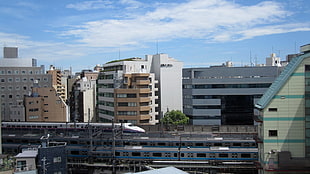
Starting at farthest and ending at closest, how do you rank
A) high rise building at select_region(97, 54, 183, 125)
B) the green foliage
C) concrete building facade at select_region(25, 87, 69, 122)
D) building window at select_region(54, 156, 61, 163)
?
concrete building facade at select_region(25, 87, 69, 122) → high rise building at select_region(97, 54, 183, 125) → the green foliage → building window at select_region(54, 156, 61, 163)

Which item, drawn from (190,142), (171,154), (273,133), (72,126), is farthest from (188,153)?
(72,126)

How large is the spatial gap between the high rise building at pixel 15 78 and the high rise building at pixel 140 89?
46.4 ft

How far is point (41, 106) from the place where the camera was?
50688 mm

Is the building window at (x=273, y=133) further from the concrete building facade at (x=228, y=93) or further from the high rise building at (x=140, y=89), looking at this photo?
the concrete building facade at (x=228, y=93)

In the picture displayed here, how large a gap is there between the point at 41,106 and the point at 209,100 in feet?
83.7

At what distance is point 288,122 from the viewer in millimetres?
20609

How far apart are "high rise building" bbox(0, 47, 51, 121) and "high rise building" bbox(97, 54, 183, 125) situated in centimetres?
1415

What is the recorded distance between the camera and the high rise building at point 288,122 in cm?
2039

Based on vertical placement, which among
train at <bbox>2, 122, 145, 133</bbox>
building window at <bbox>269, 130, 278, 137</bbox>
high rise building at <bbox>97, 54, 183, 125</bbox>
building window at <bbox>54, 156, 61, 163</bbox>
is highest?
high rise building at <bbox>97, 54, 183, 125</bbox>

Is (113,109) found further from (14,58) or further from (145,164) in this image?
(14,58)

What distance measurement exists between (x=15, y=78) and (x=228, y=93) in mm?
35923

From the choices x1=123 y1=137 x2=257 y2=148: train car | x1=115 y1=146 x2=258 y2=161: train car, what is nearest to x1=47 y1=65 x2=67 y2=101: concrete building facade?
x1=123 y1=137 x2=257 y2=148: train car

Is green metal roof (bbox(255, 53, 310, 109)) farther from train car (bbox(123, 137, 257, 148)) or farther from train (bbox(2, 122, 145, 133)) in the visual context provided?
train (bbox(2, 122, 145, 133))

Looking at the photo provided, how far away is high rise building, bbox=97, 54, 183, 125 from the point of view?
43.2 metres
